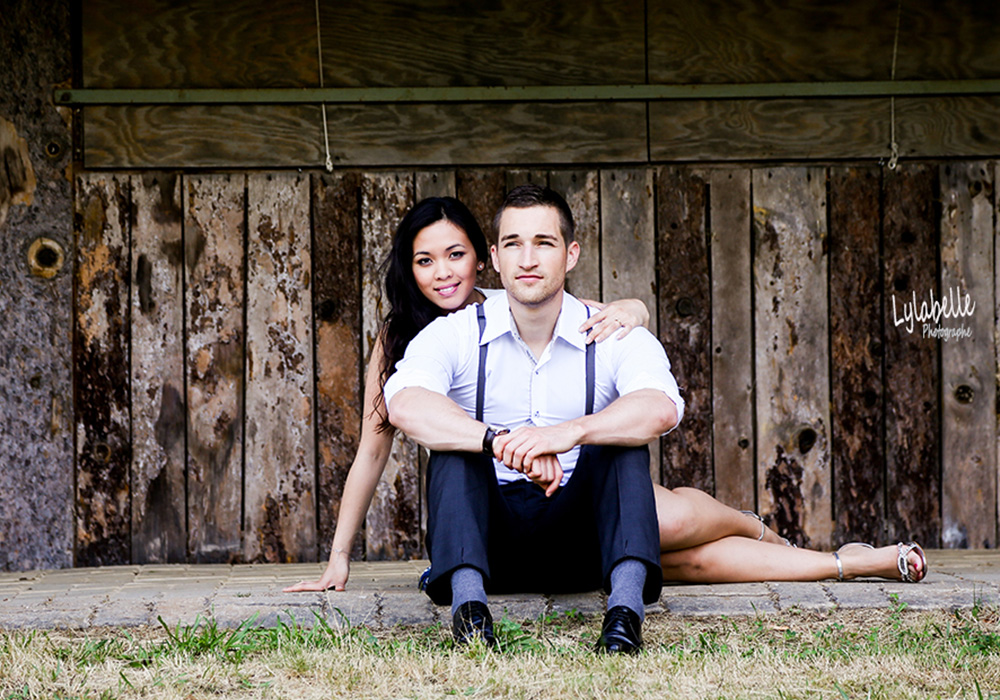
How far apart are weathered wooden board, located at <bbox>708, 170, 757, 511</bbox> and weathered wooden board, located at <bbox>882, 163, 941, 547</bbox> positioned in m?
0.52

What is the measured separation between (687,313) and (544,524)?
5.03ft

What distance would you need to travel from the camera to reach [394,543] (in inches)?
155

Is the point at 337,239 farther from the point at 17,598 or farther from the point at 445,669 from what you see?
the point at 445,669

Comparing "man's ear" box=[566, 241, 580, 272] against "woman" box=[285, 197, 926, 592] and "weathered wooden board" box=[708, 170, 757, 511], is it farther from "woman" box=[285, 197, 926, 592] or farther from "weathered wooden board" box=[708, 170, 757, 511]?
"weathered wooden board" box=[708, 170, 757, 511]

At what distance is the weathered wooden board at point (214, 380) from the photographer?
12.7 ft

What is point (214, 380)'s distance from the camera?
12.7 feet

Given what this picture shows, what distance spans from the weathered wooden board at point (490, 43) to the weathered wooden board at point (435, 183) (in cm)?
34

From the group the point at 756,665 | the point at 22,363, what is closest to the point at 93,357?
the point at 22,363

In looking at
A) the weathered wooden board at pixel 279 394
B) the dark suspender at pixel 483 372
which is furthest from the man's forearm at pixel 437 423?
the weathered wooden board at pixel 279 394

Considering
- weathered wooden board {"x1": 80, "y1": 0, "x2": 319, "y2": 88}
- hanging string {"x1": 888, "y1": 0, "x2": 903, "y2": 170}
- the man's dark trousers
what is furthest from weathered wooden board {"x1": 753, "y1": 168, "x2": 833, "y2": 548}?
weathered wooden board {"x1": 80, "y1": 0, "x2": 319, "y2": 88}

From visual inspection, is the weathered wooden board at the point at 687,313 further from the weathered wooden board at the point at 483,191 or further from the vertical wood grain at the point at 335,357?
the vertical wood grain at the point at 335,357

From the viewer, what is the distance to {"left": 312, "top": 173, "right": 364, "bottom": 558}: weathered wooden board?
12.8 ft

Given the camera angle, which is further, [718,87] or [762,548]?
[718,87]

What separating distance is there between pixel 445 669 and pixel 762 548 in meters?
1.24
